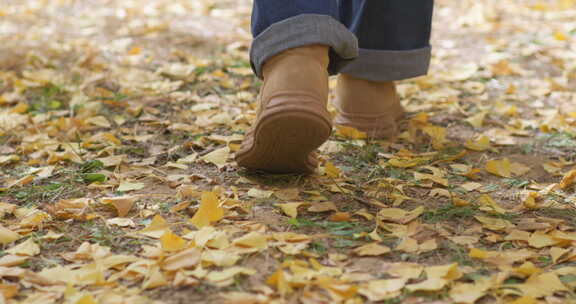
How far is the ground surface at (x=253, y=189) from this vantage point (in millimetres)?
1018

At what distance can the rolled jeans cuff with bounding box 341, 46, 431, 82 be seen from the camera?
1.66 m

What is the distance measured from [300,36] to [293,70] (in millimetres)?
67

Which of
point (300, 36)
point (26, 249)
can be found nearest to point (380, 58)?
point (300, 36)

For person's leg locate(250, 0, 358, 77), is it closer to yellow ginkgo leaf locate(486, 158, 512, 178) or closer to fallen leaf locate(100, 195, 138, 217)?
fallen leaf locate(100, 195, 138, 217)

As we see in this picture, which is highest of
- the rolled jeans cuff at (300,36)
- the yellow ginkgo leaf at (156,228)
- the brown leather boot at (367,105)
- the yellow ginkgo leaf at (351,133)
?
the rolled jeans cuff at (300,36)

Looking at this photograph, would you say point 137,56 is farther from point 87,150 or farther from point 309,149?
point 309,149

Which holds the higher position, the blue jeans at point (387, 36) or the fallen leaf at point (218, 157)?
the blue jeans at point (387, 36)

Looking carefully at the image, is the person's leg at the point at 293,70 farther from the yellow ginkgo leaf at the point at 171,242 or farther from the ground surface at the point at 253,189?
the yellow ginkgo leaf at the point at 171,242

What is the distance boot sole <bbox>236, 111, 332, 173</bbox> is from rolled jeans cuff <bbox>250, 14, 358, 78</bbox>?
0.49 feet

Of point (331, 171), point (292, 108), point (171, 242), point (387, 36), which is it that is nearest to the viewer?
point (171, 242)

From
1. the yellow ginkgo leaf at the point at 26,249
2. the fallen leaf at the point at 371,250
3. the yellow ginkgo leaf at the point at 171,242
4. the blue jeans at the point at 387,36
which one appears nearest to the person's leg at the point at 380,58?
the blue jeans at the point at 387,36

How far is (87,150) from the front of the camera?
1.67 metres

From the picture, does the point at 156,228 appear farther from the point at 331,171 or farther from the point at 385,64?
the point at 385,64

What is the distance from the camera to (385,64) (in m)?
1.67
